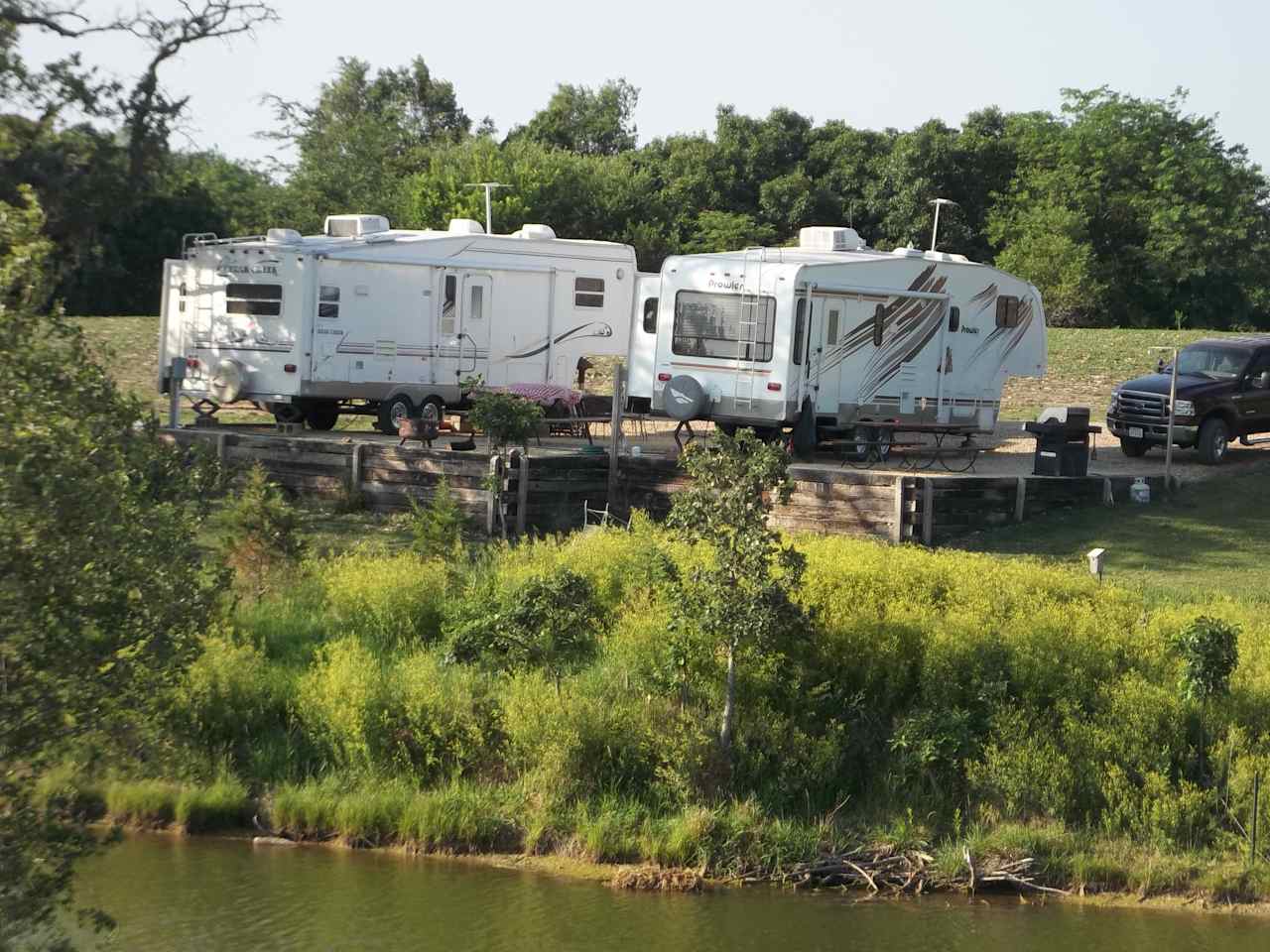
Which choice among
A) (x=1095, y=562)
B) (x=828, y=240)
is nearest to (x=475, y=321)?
(x=828, y=240)

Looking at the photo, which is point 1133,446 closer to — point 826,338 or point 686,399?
point 826,338

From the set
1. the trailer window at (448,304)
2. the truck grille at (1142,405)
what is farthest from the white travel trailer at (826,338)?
the trailer window at (448,304)

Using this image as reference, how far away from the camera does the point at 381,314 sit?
76.7ft

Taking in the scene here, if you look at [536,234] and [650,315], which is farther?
[536,234]

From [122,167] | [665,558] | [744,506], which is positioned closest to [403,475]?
[665,558]

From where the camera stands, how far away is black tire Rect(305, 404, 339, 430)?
24.0 metres

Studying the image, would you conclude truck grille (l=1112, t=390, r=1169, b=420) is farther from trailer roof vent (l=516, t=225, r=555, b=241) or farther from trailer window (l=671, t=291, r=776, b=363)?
trailer roof vent (l=516, t=225, r=555, b=241)

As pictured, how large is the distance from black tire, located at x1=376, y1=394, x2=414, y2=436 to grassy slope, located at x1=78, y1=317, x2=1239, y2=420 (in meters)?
5.83

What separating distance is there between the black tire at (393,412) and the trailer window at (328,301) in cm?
148

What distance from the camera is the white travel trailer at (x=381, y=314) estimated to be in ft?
75.2

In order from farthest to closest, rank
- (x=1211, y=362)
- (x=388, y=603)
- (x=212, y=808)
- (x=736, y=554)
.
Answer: (x=1211, y=362), (x=388, y=603), (x=212, y=808), (x=736, y=554)

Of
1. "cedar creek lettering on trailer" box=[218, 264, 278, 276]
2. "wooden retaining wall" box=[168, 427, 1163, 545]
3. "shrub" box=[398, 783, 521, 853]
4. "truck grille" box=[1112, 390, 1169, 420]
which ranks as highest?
"cedar creek lettering on trailer" box=[218, 264, 278, 276]

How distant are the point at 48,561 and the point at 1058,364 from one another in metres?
27.3

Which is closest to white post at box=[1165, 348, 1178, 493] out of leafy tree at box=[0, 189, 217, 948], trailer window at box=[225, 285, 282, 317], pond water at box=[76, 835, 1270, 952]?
pond water at box=[76, 835, 1270, 952]
